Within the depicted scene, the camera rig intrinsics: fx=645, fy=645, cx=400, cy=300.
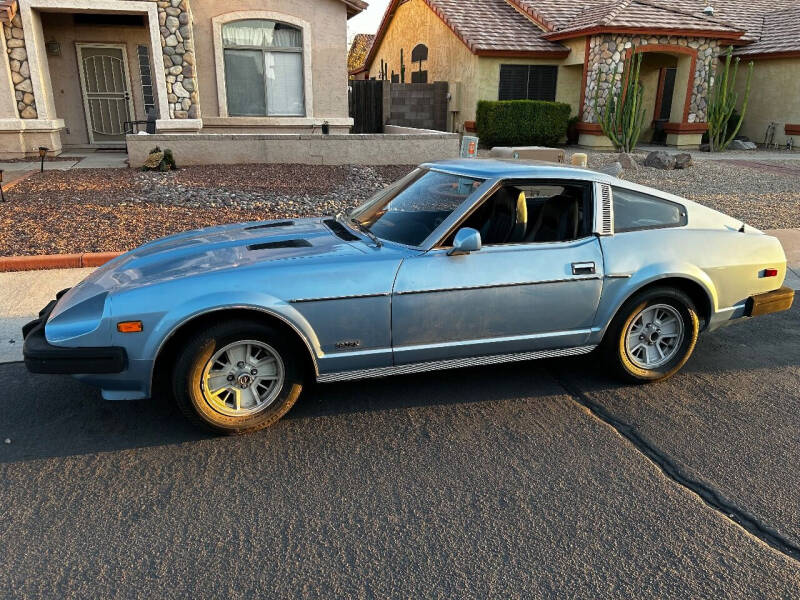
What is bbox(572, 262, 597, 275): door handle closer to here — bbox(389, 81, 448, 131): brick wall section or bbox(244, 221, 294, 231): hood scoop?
bbox(244, 221, 294, 231): hood scoop

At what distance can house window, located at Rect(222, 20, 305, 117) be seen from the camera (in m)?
14.8

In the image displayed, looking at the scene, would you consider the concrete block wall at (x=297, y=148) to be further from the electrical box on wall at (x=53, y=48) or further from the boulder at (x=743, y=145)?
the boulder at (x=743, y=145)

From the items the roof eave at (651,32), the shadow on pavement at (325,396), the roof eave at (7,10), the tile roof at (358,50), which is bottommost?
the shadow on pavement at (325,396)

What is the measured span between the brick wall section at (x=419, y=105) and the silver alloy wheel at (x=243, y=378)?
58.9 feet

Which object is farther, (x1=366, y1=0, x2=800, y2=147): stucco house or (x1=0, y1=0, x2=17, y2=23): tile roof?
(x1=366, y1=0, x2=800, y2=147): stucco house

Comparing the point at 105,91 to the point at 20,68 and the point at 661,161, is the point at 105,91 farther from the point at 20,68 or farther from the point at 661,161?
the point at 661,161

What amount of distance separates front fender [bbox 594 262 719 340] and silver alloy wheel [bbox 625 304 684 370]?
0.21 metres

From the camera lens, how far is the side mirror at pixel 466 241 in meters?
3.79

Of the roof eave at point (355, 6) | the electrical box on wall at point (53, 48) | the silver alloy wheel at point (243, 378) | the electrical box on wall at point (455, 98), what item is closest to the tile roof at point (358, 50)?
the electrical box on wall at point (455, 98)

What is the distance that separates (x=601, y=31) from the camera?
18828 millimetres

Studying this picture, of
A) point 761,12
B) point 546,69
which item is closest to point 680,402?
point 546,69

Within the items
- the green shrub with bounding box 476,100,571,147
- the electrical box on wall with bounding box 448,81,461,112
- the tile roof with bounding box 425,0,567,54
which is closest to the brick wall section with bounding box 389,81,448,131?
the electrical box on wall with bounding box 448,81,461,112

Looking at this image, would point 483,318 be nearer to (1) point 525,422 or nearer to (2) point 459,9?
(1) point 525,422

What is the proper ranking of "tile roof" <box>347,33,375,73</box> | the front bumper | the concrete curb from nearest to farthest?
1. the front bumper
2. the concrete curb
3. "tile roof" <box>347,33,375,73</box>
